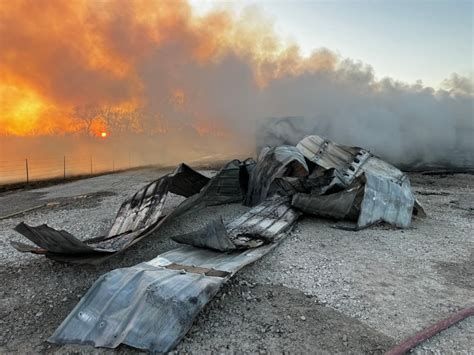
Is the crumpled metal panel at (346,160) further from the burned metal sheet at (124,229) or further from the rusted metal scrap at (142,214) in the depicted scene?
the burned metal sheet at (124,229)

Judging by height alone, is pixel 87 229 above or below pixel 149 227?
below

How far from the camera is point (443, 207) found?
10117 millimetres

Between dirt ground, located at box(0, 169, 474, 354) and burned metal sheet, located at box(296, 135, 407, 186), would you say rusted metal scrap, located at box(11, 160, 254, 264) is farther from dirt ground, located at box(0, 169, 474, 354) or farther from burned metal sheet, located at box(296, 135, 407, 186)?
burned metal sheet, located at box(296, 135, 407, 186)

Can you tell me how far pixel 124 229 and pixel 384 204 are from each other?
5.94m

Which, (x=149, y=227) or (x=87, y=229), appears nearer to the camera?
(x=149, y=227)

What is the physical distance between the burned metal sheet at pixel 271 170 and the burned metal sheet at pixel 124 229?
4.42 feet

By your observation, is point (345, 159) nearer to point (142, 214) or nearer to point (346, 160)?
point (346, 160)

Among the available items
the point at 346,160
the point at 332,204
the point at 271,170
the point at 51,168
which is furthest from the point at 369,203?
the point at 51,168

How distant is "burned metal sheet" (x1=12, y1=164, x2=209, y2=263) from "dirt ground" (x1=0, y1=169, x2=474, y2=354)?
9.9 inches

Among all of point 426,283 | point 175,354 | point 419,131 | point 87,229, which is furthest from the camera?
point 419,131

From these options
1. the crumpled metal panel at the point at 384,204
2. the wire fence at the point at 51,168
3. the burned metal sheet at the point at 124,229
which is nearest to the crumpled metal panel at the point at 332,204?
the crumpled metal panel at the point at 384,204

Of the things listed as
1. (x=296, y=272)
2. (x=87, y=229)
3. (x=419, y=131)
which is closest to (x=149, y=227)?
(x=87, y=229)

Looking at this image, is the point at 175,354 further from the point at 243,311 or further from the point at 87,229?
the point at 87,229

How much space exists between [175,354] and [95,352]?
80 centimetres
